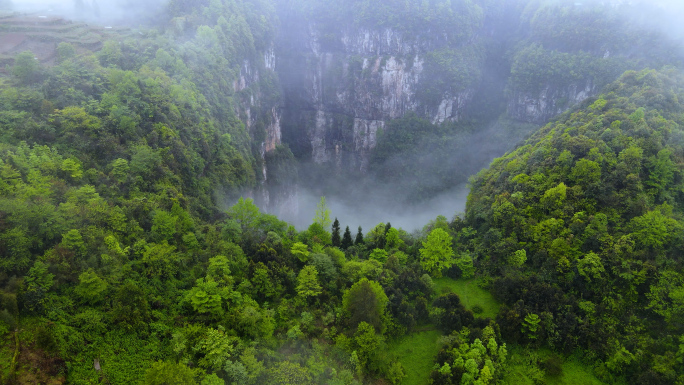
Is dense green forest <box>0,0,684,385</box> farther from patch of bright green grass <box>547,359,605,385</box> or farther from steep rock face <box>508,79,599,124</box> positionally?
steep rock face <box>508,79,599,124</box>

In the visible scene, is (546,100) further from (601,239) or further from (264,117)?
(601,239)

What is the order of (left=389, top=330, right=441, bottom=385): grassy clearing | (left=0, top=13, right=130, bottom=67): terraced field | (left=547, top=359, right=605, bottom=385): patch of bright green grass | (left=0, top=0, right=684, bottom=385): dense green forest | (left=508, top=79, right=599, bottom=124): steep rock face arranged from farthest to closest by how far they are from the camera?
(left=508, top=79, right=599, bottom=124): steep rock face
(left=0, top=13, right=130, bottom=67): terraced field
(left=389, top=330, right=441, bottom=385): grassy clearing
(left=547, top=359, right=605, bottom=385): patch of bright green grass
(left=0, top=0, right=684, bottom=385): dense green forest

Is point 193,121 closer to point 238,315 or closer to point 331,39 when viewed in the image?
point 238,315

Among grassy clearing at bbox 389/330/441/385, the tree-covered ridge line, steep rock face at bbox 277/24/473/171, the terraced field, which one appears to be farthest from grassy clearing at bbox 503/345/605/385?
steep rock face at bbox 277/24/473/171

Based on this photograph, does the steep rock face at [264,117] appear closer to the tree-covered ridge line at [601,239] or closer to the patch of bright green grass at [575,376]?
the tree-covered ridge line at [601,239]

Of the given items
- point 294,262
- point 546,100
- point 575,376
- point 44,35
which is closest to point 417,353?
point 575,376

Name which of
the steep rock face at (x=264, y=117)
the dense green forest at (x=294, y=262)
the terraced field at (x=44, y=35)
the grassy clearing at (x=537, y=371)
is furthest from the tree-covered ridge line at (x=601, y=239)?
the terraced field at (x=44, y=35)
